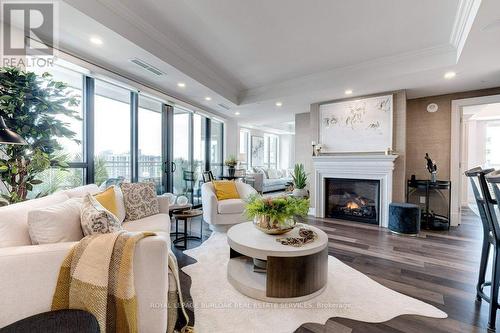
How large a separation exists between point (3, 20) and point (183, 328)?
10.8 feet

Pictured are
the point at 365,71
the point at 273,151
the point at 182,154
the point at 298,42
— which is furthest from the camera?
the point at 273,151

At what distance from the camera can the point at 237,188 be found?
421 cm

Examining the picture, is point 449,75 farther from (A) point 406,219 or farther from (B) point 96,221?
(B) point 96,221

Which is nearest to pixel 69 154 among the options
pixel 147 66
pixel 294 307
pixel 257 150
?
pixel 147 66

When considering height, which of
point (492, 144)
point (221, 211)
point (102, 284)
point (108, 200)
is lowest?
point (221, 211)

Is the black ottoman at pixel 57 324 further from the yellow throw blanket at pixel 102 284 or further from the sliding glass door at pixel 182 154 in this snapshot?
the sliding glass door at pixel 182 154

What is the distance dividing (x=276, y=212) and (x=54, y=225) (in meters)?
1.63

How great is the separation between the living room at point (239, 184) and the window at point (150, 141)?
3cm

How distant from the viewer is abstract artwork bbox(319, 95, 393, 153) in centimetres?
418

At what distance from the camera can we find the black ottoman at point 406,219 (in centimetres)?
356

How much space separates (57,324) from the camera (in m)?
0.91

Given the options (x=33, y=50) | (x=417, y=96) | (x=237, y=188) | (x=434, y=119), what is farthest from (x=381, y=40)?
(x=33, y=50)

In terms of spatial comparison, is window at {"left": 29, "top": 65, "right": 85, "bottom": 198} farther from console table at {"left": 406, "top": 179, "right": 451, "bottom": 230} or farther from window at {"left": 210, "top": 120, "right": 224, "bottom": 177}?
console table at {"left": 406, "top": 179, "right": 451, "bottom": 230}

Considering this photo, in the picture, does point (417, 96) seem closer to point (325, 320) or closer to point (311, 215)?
point (311, 215)
